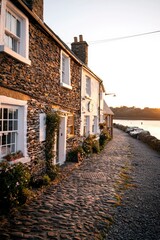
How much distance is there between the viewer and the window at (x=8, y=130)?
593 centimetres

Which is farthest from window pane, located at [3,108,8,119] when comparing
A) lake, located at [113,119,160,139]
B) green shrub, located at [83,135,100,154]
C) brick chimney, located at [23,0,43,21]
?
lake, located at [113,119,160,139]

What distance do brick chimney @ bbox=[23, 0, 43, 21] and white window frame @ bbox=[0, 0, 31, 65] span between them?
120cm

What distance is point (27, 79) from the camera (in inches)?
267

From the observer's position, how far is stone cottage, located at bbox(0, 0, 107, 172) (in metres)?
5.85

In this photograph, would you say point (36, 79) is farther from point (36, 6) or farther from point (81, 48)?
point (81, 48)

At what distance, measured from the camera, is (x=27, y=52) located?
21.9ft

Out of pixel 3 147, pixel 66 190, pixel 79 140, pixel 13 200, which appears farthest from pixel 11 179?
pixel 79 140

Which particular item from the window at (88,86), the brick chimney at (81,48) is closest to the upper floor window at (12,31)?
the window at (88,86)

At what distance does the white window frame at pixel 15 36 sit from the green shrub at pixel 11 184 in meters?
3.17

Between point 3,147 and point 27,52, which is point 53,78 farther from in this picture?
point 3,147

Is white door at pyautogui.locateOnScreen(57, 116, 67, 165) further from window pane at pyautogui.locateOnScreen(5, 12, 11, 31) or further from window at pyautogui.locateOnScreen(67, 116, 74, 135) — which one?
window pane at pyautogui.locateOnScreen(5, 12, 11, 31)

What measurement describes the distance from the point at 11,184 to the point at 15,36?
4.41 m

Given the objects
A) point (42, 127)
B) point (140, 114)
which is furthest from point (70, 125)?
point (140, 114)

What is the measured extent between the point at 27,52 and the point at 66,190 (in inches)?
195
